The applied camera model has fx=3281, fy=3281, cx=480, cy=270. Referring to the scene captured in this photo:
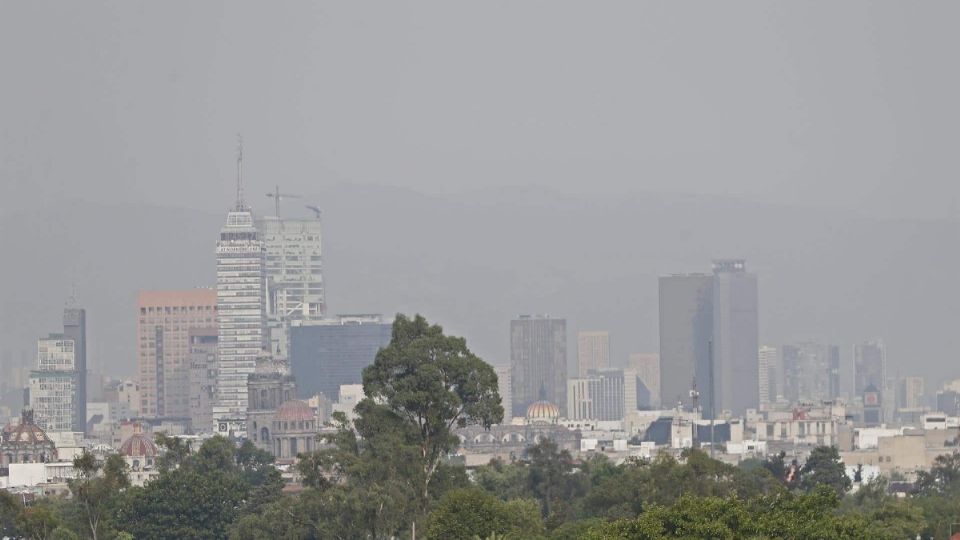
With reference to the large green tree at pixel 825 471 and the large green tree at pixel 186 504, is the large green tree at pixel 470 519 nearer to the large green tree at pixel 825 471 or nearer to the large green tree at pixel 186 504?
the large green tree at pixel 186 504

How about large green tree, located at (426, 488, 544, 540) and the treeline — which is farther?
large green tree, located at (426, 488, 544, 540)

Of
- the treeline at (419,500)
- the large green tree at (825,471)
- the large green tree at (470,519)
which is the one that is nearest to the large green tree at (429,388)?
the treeline at (419,500)

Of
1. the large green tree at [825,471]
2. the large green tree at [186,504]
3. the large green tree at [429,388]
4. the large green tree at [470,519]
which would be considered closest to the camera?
the large green tree at [470,519]

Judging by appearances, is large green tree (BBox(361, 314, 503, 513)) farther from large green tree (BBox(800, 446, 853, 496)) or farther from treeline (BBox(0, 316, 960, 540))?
large green tree (BBox(800, 446, 853, 496))

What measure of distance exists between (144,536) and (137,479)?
85.9 m

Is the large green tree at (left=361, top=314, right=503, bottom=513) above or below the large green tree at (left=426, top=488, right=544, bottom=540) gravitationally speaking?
above

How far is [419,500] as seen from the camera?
93.1 metres

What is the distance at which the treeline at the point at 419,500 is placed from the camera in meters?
73.7

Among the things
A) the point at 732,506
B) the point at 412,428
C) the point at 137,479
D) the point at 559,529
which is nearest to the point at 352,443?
the point at 412,428

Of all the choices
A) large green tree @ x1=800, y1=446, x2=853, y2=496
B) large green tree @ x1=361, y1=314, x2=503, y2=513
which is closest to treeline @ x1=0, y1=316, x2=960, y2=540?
large green tree @ x1=361, y1=314, x2=503, y2=513

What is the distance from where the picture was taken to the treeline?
73.7m

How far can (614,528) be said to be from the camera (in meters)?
72.3

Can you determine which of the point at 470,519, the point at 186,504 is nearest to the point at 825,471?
the point at 186,504

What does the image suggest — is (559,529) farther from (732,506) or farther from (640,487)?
(732,506)
